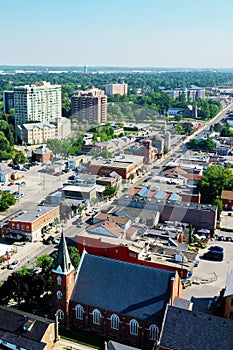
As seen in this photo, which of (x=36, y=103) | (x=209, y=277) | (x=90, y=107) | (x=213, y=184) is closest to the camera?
(x=209, y=277)

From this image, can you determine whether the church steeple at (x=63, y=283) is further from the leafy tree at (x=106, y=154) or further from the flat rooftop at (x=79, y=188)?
the leafy tree at (x=106, y=154)

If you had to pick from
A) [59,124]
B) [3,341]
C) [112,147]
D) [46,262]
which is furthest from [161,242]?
[59,124]

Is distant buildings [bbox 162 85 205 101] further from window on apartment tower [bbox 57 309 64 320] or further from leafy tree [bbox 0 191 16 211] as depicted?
window on apartment tower [bbox 57 309 64 320]

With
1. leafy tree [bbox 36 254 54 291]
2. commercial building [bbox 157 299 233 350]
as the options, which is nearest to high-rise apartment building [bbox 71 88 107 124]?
leafy tree [bbox 36 254 54 291]

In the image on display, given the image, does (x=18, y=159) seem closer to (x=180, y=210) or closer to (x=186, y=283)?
(x=180, y=210)

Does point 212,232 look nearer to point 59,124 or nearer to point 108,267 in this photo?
point 108,267

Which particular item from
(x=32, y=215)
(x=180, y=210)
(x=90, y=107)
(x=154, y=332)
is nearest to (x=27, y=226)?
(x=32, y=215)
